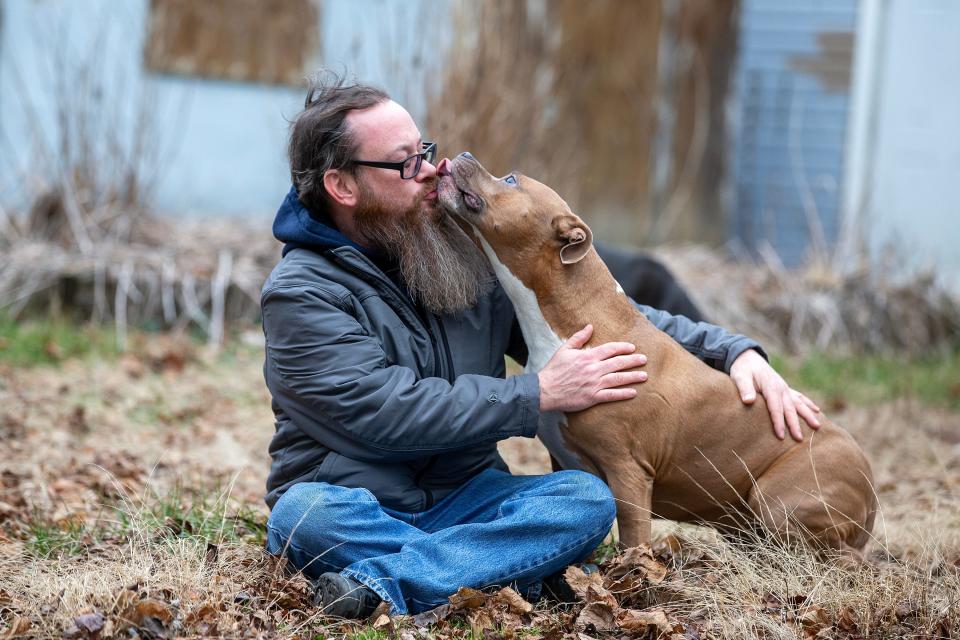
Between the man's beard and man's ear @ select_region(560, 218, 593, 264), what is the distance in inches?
14.4

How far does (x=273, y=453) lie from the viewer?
12.6ft

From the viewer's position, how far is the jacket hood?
3.79m

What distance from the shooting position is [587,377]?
3.62 m

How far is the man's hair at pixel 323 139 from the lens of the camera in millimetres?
3875

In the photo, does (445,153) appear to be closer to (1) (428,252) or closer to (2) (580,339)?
(1) (428,252)

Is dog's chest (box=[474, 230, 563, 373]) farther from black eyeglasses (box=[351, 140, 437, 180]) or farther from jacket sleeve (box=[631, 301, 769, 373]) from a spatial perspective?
jacket sleeve (box=[631, 301, 769, 373])

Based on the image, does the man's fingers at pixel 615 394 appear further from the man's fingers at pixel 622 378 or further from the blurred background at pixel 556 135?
the blurred background at pixel 556 135

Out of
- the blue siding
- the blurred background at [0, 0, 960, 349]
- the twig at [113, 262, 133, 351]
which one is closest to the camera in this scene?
the twig at [113, 262, 133, 351]

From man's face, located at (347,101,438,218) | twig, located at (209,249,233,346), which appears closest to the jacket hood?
man's face, located at (347,101,438,218)

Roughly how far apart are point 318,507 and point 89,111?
6139 mm

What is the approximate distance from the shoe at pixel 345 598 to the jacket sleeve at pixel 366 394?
0.42 m

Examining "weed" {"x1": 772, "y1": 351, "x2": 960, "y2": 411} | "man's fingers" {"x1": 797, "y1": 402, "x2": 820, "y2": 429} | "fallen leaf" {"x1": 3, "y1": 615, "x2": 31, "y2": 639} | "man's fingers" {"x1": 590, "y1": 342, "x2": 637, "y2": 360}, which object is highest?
"man's fingers" {"x1": 590, "y1": 342, "x2": 637, "y2": 360}

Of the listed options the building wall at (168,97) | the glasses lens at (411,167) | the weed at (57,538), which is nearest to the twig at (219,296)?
the building wall at (168,97)

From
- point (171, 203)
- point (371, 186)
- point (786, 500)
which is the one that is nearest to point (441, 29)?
point (171, 203)
